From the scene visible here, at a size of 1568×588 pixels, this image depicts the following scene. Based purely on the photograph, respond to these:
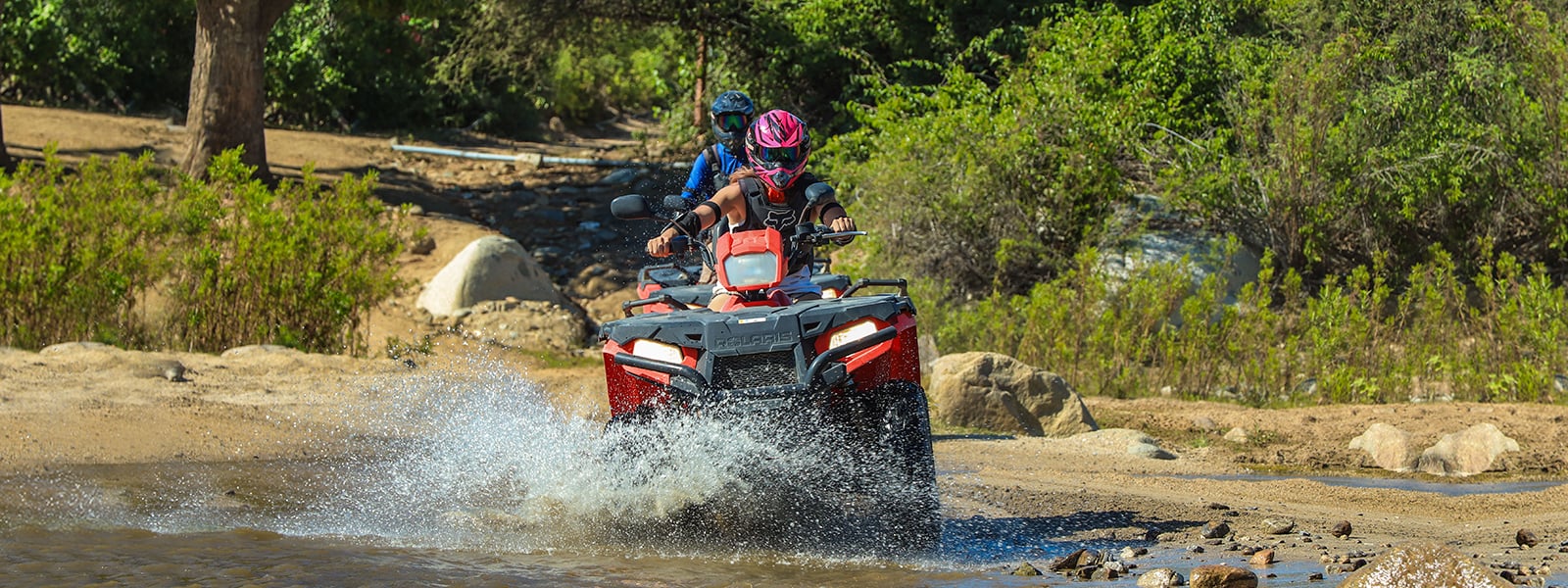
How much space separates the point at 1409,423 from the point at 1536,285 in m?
2.99

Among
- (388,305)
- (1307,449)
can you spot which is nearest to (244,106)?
(388,305)

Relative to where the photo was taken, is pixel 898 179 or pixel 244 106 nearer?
pixel 898 179

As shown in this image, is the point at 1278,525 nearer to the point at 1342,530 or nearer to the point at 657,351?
the point at 1342,530

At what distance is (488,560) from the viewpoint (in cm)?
588

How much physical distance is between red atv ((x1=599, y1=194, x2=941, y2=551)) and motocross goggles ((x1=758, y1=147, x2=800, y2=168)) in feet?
1.59

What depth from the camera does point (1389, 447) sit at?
9328 mm

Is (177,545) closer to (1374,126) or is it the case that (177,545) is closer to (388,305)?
(388,305)

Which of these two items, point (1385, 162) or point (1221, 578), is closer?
point (1221, 578)

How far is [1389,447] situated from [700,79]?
14.6 meters

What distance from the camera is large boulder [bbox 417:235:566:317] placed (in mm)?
15906

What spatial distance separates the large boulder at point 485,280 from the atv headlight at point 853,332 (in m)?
10.4

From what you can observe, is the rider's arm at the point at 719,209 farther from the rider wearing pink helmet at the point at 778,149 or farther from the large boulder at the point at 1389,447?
the large boulder at the point at 1389,447

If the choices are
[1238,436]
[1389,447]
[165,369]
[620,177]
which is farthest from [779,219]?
[620,177]

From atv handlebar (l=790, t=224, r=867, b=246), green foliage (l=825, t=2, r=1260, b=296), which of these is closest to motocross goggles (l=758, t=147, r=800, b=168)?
atv handlebar (l=790, t=224, r=867, b=246)
